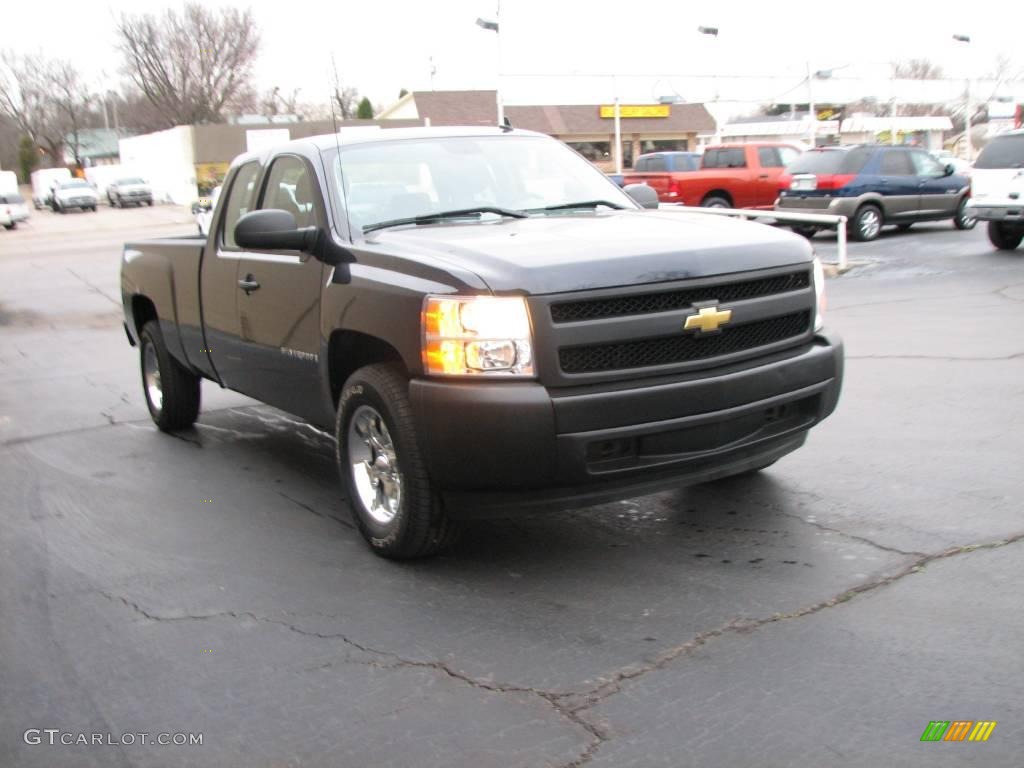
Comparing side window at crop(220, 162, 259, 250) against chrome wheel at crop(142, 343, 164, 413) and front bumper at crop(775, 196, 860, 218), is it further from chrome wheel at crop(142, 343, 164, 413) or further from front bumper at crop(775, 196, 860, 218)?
front bumper at crop(775, 196, 860, 218)

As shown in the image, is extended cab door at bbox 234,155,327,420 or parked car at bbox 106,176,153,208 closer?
extended cab door at bbox 234,155,327,420

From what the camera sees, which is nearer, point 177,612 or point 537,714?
point 537,714

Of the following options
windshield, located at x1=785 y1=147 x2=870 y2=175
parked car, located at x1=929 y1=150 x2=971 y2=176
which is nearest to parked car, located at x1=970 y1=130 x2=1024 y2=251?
parked car, located at x1=929 y1=150 x2=971 y2=176

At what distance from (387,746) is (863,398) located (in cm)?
535

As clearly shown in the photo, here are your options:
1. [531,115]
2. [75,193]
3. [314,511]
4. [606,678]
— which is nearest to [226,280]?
[314,511]

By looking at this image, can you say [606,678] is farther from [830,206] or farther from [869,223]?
[869,223]

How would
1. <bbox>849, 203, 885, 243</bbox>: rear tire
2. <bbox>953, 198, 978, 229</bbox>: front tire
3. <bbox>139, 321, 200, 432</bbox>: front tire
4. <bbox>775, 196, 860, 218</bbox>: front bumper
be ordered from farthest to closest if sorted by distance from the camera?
<bbox>953, 198, 978, 229</bbox>: front tire < <bbox>849, 203, 885, 243</bbox>: rear tire < <bbox>775, 196, 860, 218</bbox>: front bumper < <bbox>139, 321, 200, 432</bbox>: front tire

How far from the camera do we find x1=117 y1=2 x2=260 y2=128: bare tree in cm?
6931

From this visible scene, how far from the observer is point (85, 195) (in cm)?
5431

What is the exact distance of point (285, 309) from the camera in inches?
213

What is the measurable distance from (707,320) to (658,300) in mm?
220

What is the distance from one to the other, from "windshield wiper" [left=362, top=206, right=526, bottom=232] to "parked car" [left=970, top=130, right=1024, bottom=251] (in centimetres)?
1269

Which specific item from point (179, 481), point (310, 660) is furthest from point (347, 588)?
point (179, 481)

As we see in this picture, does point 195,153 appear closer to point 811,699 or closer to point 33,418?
point 33,418
